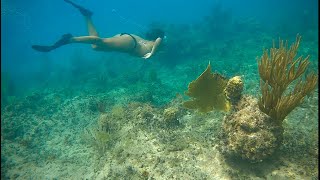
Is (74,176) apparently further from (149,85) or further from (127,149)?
(149,85)

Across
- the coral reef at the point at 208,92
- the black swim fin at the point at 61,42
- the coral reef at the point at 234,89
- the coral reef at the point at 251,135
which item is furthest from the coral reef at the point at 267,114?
the black swim fin at the point at 61,42

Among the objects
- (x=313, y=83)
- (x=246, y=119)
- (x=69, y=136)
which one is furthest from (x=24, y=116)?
(x=313, y=83)

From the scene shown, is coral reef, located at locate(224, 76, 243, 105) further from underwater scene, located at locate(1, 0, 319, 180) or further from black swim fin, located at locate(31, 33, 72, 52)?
black swim fin, located at locate(31, 33, 72, 52)

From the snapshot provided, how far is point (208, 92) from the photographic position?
6395 millimetres

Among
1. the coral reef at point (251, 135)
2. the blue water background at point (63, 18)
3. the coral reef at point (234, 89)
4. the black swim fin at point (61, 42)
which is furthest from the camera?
the blue water background at point (63, 18)

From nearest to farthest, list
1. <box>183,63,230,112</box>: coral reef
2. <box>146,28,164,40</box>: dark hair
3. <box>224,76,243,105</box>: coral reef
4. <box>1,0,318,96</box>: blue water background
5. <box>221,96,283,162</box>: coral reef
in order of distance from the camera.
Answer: <box>221,96,283,162</box>: coral reef → <box>224,76,243,105</box>: coral reef → <box>183,63,230,112</box>: coral reef → <box>146,28,164,40</box>: dark hair → <box>1,0,318,96</box>: blue water background

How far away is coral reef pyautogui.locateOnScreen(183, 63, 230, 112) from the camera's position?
6180mm

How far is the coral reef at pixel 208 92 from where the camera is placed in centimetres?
618

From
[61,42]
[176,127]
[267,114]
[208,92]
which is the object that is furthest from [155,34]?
[267,114]

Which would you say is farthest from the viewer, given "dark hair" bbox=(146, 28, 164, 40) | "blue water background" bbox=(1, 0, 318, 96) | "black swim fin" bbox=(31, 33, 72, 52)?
"blue water background" bbox=(1, 0, 318, 96)

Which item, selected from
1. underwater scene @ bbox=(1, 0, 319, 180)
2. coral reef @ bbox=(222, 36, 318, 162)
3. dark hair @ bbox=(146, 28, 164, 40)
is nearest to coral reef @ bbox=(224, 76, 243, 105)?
underwater scene @ bbox=(1, 0, 319, 180)

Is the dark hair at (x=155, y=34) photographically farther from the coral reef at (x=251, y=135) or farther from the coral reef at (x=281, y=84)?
the coral reef at (x=251, y=135)

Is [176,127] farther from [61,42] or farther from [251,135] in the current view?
[61,42]

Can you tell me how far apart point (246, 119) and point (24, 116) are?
9.32 meters
